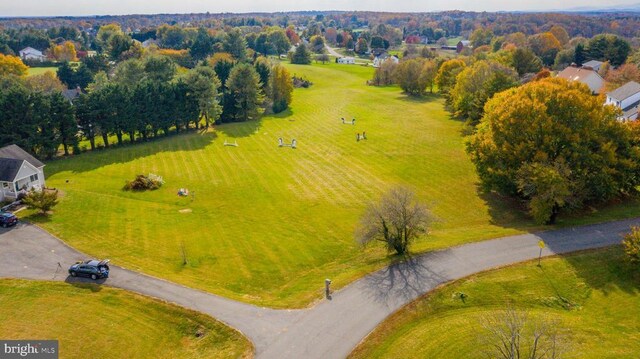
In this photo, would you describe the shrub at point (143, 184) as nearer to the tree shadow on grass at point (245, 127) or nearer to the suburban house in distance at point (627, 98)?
the tree shadow on grass at point (245, 127)

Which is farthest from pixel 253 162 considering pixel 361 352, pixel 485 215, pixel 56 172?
pixel 361 352

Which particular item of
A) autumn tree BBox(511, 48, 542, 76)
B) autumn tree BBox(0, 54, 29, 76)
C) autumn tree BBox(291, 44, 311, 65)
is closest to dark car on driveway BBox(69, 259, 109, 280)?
autumn tree BBox(0, 54, 29, 76)

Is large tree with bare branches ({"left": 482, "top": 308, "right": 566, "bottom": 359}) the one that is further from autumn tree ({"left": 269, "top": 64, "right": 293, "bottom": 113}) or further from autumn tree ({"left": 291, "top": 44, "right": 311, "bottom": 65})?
autumn tree ({"left": 291, "top": 44, "right": 311, "bottom": 65})

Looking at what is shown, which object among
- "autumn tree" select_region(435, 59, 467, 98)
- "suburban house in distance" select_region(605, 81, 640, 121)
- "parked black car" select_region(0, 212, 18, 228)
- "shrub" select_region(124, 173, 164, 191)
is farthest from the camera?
"autumn tree" select_region(435, 59, 467, 98)

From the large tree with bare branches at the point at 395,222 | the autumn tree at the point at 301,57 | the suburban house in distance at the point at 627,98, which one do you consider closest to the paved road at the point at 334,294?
the large tree with bare branches at the point at 395,222

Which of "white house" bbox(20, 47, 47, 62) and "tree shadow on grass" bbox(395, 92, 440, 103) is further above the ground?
"white house" bbox(20, 47, 47, 62)

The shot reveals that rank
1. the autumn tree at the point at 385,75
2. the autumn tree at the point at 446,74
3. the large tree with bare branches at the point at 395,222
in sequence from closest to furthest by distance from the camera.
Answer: the large tree with bare branches at the point at 395,222, the autumn tree at the point at 446,74, the autumn tree at the point at 385,75
